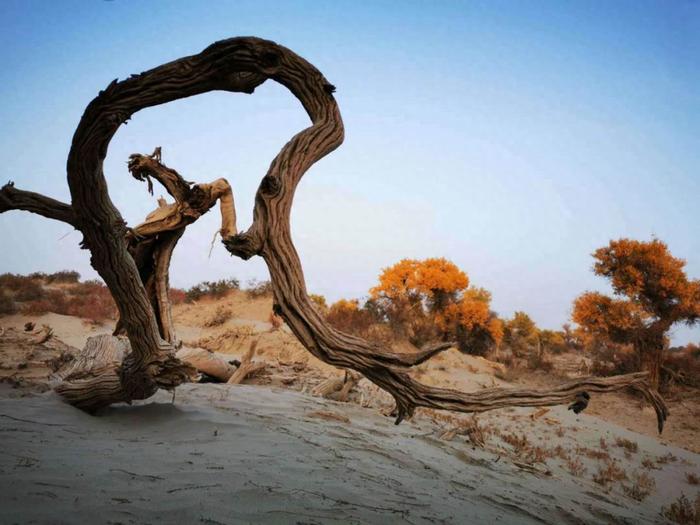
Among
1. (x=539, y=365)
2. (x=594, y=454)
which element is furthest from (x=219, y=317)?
(x=539, y=365)

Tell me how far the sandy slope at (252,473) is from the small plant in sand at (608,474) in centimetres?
28

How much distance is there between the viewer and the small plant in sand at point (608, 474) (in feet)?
16.6

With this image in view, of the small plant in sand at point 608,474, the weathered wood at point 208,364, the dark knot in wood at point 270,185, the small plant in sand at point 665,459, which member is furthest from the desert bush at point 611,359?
the dark knot in wood at point 270,185

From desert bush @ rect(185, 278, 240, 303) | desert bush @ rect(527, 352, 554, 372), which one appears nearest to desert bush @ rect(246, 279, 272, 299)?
desert bush @ rect(185, 278, 240, 303)

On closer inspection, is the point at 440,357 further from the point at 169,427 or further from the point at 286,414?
the point at 169,427

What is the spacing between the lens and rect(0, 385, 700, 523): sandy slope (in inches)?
70.4

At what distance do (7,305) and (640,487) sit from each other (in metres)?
17.9

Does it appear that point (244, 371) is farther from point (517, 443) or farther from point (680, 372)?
point (680, 372)

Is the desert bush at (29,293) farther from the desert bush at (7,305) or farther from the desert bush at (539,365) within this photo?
the desert bush at (539,365)

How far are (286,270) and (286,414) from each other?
2761 mm

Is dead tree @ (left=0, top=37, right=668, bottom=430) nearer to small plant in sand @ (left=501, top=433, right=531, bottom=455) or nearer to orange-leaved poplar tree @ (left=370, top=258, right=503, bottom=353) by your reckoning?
small plant in sand @ (left=501, top=433, right=531, bottom=455)

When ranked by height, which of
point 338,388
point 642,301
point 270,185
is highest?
point 642,301

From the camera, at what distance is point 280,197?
258 cm

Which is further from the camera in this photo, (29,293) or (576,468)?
(29,293)
